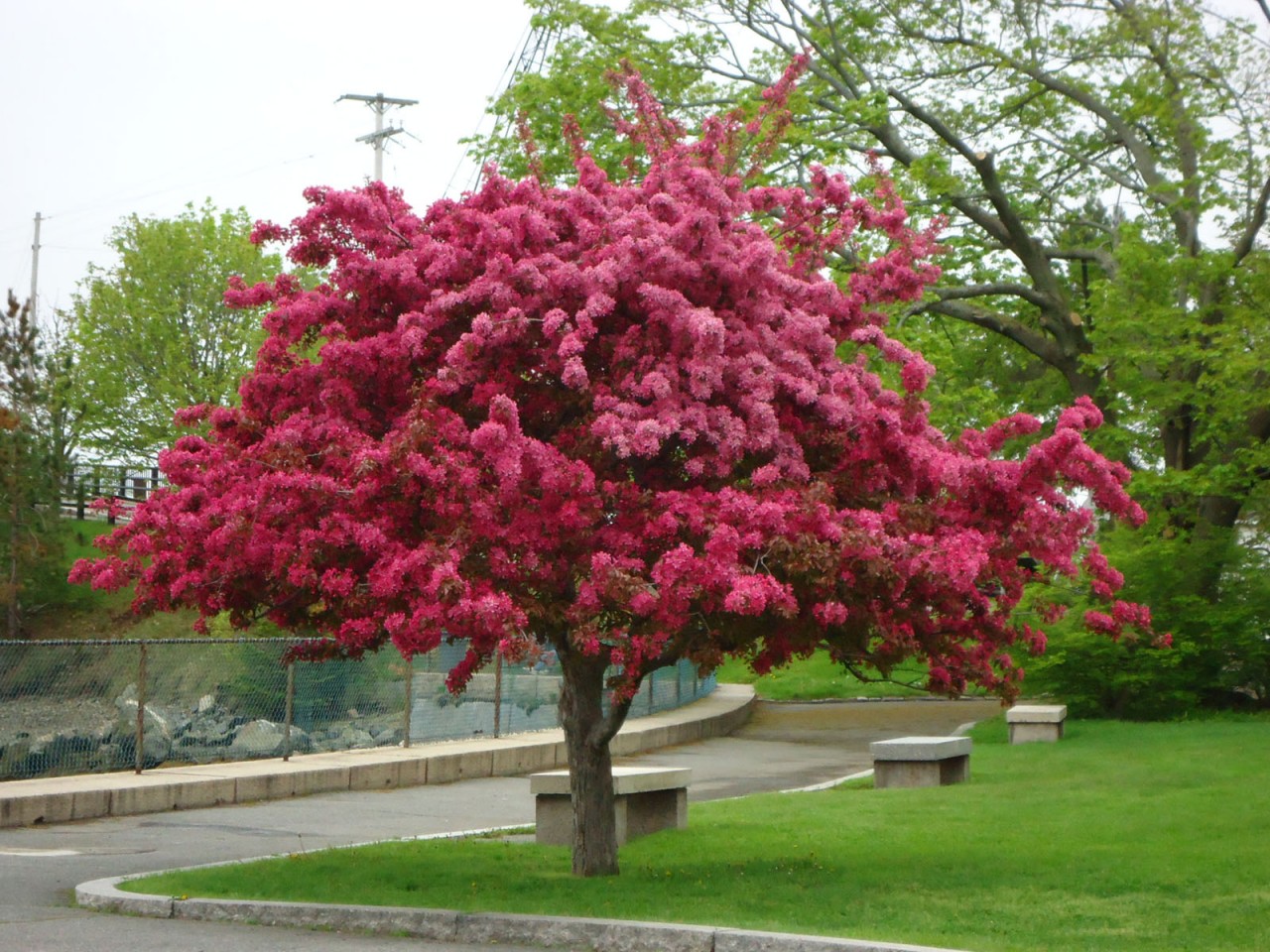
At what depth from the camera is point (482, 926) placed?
8.55 meters

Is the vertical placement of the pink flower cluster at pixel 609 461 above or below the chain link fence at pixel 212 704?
above

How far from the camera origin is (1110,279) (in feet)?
82.8

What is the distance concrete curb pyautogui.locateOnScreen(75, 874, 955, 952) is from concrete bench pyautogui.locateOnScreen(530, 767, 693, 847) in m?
3.17

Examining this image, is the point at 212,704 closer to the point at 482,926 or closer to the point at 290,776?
the point at 290,776

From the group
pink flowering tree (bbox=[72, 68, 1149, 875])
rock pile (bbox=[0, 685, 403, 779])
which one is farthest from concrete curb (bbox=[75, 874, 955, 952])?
rock pile (bbox=[0, 685, 403, 779])

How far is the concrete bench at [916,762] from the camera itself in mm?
16109

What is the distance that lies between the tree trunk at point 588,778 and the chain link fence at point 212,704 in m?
5.98

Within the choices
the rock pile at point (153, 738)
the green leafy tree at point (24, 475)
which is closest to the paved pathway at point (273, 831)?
the rock pile at point (153, 738)

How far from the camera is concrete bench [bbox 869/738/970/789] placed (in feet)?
52.9

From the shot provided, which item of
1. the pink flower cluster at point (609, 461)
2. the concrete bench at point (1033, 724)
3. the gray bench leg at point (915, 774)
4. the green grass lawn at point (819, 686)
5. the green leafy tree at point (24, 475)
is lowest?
the gray bench leg at point (915, 774)

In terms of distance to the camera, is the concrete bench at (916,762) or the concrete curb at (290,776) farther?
the concrete bench at (916,762)

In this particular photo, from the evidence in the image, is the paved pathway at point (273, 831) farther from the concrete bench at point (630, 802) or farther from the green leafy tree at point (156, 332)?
the green leafy tree at point (156, 332)

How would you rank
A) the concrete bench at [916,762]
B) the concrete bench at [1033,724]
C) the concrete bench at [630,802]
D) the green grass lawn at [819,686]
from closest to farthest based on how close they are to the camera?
the concrete bench at [630,802], the concrete bench at [916,762], the concrete bench at [1033,724], the green grass lawn at [819,686]

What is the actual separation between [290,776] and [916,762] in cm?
649
